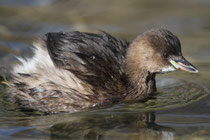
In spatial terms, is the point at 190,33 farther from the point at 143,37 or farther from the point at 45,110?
the point at 45,110

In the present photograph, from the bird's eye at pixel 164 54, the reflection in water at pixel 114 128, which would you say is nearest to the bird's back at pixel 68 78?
the reflection in water at pixel 114 128

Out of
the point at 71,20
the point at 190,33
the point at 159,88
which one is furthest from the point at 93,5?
the point at 159,88

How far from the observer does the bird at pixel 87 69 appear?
20.4 ft

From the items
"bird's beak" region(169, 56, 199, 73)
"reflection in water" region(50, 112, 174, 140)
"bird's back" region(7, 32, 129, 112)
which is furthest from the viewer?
"bird's beak" region(169, 56, 199, 73)

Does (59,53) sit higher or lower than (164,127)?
higher

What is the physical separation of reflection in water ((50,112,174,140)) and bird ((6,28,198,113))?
45 centimetres

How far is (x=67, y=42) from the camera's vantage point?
Result: 6312mm

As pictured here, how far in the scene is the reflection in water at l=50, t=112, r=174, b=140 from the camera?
5.25m

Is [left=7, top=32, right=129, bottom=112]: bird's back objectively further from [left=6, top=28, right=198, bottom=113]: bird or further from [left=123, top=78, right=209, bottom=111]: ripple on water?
[left=123, top=78, right=209, bottom=111]: ripple on water

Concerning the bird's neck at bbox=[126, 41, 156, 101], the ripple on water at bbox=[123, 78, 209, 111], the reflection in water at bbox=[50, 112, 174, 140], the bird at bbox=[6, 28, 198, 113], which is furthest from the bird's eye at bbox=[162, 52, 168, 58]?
the reflection in water at bbox=[50, 112, 174, 140]

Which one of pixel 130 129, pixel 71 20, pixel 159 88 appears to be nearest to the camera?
pixel 130 129

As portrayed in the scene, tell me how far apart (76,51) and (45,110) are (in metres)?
0.83

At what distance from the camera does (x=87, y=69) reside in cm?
622

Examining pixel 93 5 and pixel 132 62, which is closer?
pixel 132 62
